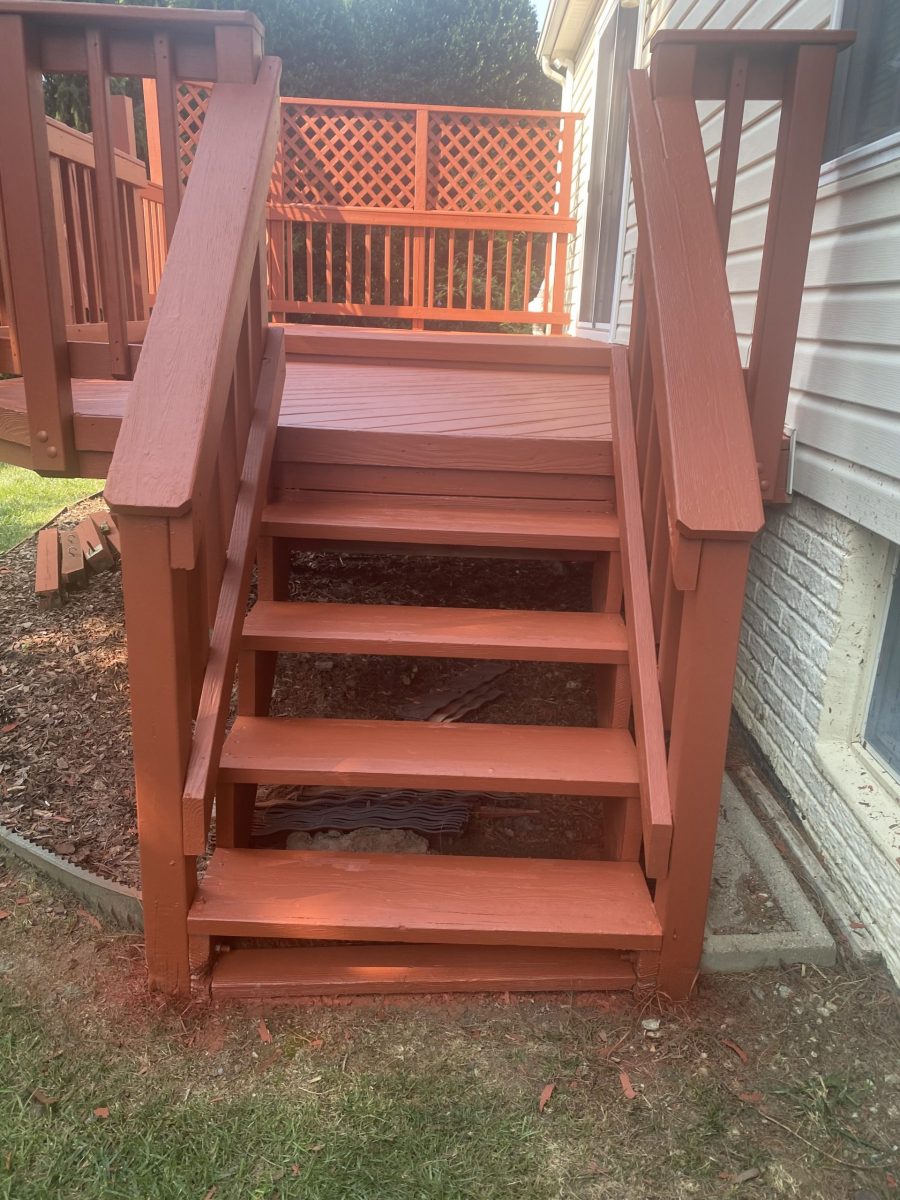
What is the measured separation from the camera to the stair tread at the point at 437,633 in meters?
2.50

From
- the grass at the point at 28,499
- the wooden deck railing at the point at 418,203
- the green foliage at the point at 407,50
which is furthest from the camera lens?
the green foliage at the point at 407,50

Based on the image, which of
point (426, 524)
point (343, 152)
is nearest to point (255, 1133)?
point (426, 524)

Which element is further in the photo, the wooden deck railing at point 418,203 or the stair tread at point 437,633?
the wooden deck railing at point 418,203

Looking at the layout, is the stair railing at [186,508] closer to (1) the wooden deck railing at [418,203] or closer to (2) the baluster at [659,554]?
(2) the baluster at [659,554]

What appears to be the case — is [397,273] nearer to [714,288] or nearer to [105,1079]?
[714,288]

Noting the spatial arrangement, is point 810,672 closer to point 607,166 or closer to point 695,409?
point 695,409

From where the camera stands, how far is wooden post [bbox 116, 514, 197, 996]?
6.08ft

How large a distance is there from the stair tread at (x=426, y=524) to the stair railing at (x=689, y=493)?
0.98 ft

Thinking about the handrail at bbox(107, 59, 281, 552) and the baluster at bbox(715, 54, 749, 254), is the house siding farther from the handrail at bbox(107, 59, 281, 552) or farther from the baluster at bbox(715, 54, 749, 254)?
the handrail at bbox(107, 59, 281, 552)

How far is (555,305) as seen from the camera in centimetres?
790

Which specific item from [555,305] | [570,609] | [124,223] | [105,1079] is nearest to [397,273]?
[555,305]

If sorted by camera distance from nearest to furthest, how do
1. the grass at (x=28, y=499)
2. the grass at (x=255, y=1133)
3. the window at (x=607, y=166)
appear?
the grass at (x=255, y=1133), the window at (x=607, y=166), the grass at (x=28, y=499)

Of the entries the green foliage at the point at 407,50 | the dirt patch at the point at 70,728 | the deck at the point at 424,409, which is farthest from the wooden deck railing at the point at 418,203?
the green foliage at the point at 407,50

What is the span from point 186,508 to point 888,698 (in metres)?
1.86
